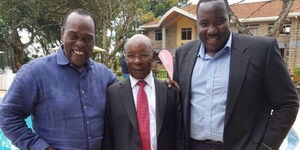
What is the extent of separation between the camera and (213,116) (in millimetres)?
2193

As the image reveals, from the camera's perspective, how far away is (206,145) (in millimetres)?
2275

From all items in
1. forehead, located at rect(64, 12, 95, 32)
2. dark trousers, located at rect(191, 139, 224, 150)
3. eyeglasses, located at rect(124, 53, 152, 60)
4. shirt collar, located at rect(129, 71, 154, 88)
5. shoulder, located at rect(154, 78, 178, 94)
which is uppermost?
forehead, located at rect(64, 12, 95, 32)

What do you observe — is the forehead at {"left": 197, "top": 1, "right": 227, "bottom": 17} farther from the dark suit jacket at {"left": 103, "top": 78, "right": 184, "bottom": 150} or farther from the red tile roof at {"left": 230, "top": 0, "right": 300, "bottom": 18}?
the red tile roof at {"left": 230, "top": 0, "right": 300, "bottom": 18}

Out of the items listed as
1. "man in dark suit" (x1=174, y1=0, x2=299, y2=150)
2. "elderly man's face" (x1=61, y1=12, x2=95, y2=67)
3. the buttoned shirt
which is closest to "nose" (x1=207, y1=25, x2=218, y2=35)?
"man in dark suit" (x1=174, y1=0, x2=299, y2=150)

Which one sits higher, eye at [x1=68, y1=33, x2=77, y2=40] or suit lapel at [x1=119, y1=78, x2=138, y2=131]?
eye at [x1=68, y1=33, x2=77, y2=40]

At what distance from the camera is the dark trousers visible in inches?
87.7

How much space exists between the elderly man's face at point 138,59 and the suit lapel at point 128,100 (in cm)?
11

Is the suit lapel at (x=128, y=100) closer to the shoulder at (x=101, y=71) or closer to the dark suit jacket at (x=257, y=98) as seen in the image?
the shoulder at (x=101, y=71)

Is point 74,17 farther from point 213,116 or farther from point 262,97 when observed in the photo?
point 262,97

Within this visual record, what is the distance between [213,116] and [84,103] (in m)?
1.00

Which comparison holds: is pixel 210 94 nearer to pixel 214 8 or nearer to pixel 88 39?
pixel 214 8

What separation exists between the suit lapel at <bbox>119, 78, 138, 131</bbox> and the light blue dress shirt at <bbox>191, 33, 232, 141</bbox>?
48 centimetres

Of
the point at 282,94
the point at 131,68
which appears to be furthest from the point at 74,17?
the point at 282,94

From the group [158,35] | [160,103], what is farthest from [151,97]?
[158,35]
